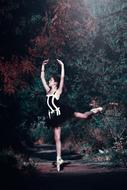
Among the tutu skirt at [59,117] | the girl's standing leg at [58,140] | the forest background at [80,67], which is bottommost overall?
the girl's standing leg at [58,140]

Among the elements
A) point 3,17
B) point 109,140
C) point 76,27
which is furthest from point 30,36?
point 109,140

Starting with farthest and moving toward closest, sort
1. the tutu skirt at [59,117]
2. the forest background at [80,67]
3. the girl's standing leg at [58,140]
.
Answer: the forest background at [80,67] → the tutu skirt at [59,117] → the girl's standing leg at [58,140]

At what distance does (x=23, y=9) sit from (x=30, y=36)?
1.25 meters

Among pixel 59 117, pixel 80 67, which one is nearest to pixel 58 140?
pixel 59 117

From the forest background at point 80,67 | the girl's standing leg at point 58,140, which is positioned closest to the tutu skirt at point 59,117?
the girl's standing leg at point 58,140

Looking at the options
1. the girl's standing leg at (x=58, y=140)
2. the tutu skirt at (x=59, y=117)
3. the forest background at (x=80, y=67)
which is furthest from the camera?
the forest background at (x=80, y=67)

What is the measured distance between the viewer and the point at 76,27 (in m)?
19.4

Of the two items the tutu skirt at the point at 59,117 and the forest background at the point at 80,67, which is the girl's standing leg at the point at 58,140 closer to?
the tutu skirt at the point at 59,117

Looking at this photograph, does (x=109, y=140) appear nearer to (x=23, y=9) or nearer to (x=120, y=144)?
(x=120, y=144)

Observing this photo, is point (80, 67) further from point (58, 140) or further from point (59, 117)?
point (58, 140)

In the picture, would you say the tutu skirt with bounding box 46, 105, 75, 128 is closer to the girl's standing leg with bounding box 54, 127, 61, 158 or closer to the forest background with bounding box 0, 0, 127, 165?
the girl's standing leg with bounding box 54, 127, 61, 158

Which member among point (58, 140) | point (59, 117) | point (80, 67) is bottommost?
point (58, 140)

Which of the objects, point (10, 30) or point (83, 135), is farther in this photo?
point (83, 135)

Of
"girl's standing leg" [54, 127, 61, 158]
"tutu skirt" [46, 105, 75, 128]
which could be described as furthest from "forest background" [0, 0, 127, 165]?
"girl's standing leg" [54, 127, 61, 158]
